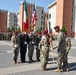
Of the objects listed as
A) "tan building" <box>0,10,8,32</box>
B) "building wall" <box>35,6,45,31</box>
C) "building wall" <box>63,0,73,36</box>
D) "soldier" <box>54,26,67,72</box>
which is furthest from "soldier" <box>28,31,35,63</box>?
"tan building" <box>0,10,8,32</box>

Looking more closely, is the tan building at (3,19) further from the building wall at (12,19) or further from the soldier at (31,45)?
the soldier at (31,45)

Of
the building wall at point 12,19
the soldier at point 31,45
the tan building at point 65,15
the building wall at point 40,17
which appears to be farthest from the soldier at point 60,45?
the building wall at point 12,19

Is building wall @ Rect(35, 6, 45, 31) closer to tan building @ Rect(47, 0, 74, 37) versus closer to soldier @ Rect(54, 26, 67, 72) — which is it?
tan building @ Rect(47, 0, 74, 37)

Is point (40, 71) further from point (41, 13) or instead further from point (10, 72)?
point (41, 13)

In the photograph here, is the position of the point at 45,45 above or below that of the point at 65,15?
below

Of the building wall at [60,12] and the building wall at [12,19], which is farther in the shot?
the building wall at [12,19]

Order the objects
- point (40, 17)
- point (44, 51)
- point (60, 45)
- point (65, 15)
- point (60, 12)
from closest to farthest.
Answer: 1. point (60, 45)
2. point (44, 51)
3. point (65, 15)
4. point (60, 12)
5. point (40, 17)

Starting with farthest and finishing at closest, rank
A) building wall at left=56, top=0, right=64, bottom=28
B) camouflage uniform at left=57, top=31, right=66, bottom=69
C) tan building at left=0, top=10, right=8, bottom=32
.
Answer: tan building at left=0, top=10, right=8, bottom=32 → building wall at left=56, top=0, right=64, bottom=28 → camouflage uniform at left=57, top=31, right=66, bottom=69

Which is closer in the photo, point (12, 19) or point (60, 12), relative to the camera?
point (60, 12)

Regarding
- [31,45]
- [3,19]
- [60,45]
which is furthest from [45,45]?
[3,19]

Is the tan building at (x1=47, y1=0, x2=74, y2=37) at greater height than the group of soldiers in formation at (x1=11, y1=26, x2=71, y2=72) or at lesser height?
greater

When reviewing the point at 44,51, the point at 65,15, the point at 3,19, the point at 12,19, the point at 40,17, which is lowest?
the point at 44,51

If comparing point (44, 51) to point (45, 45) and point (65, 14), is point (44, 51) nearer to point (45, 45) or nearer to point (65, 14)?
point (45, 45)

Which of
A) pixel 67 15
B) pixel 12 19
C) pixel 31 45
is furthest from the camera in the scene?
pixel 12 19
